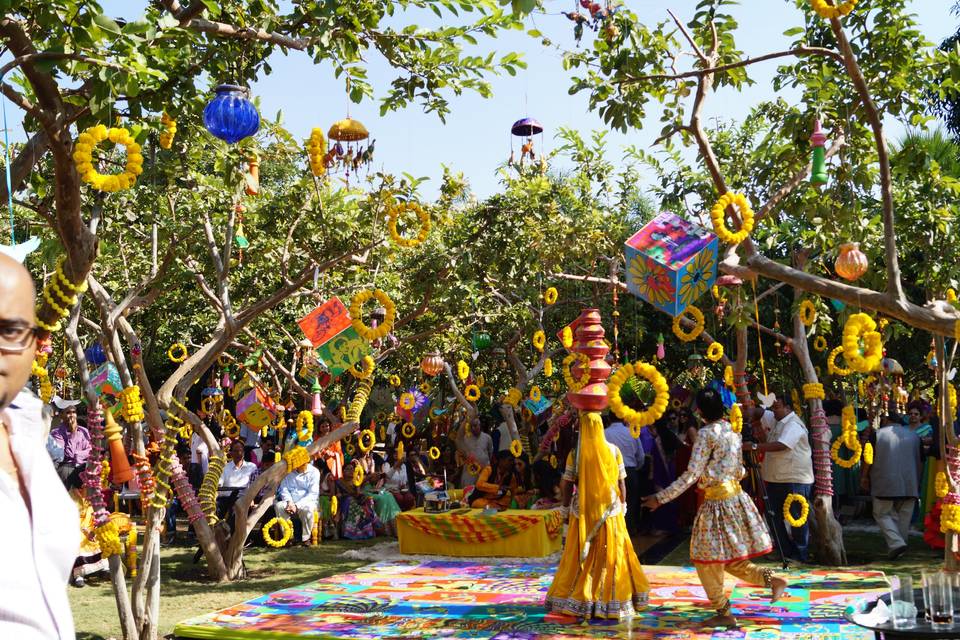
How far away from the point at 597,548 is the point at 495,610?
1100 millimetres

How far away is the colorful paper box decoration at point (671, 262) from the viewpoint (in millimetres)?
6754

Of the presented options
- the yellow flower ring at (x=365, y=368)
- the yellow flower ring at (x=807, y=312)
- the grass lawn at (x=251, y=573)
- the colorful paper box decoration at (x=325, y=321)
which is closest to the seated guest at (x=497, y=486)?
the grass lawn at (x=251, y=573)

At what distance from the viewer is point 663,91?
22.8ft

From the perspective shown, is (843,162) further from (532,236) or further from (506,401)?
(506,401)

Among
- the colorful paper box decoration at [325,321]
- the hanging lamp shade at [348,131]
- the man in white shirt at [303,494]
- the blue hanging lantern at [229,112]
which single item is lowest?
the man in white shirt at [303,494]

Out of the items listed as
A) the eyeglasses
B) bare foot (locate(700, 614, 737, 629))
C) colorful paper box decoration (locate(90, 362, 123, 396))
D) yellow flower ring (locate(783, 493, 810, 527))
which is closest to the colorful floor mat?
bare foot (locate(700, 614, 737, 629))

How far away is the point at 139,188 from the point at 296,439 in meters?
3.85

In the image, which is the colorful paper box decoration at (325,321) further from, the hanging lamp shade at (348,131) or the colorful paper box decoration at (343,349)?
the hanging lamp shade at (348,131)

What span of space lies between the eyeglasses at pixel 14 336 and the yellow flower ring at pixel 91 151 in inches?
127

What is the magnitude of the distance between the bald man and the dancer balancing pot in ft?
19.0

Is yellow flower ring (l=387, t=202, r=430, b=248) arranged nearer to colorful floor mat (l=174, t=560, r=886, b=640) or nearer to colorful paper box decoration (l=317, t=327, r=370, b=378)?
colorful paper box decoration (l=317, t=327, r=370, b=378)

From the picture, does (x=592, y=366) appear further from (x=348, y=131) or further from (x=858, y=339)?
(x=348, y=131)

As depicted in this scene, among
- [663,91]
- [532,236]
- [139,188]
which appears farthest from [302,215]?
[663,91]

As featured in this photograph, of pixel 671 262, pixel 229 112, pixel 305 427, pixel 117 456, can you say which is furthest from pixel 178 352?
pixel 671 262
